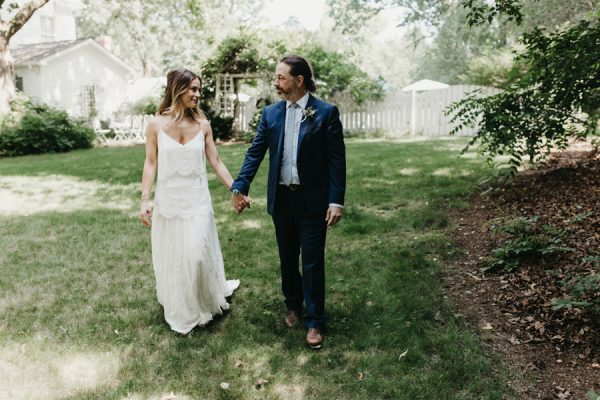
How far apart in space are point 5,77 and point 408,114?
14.0 m

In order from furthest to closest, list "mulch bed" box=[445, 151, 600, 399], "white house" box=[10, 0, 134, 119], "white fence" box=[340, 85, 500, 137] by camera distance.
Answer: "white house" box=[10, 0, 134, 119] < "white fence" box=[340, 85, 500, 137] < "mulch bed" box=[445, 151, 600, 399]

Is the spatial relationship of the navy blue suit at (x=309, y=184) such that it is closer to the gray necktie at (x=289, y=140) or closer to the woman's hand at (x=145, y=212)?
the gray necktie at (x=289, y=140)

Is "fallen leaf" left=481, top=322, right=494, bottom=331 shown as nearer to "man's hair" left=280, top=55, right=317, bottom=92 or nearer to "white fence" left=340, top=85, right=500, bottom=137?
"man's hair" left=280, top=55, right=317, bottom=92

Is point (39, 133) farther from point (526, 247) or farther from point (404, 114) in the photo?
point (526, 247)

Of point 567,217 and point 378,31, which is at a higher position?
point 378,31

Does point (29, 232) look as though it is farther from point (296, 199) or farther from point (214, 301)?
point (296, 199)

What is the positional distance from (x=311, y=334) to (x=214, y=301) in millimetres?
916

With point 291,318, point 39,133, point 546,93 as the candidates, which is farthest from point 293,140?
point 39,133

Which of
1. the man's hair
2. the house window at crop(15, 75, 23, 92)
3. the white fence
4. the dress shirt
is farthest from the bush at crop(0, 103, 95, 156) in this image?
the man's hair

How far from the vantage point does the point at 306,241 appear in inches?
158

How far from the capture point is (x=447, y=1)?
24906 millimetres

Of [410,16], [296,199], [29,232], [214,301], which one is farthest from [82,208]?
Answer: [410,16]

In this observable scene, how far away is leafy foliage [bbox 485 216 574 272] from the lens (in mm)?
5148

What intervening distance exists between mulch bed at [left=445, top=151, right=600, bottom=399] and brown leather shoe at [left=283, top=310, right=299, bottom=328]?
1.45 metres
